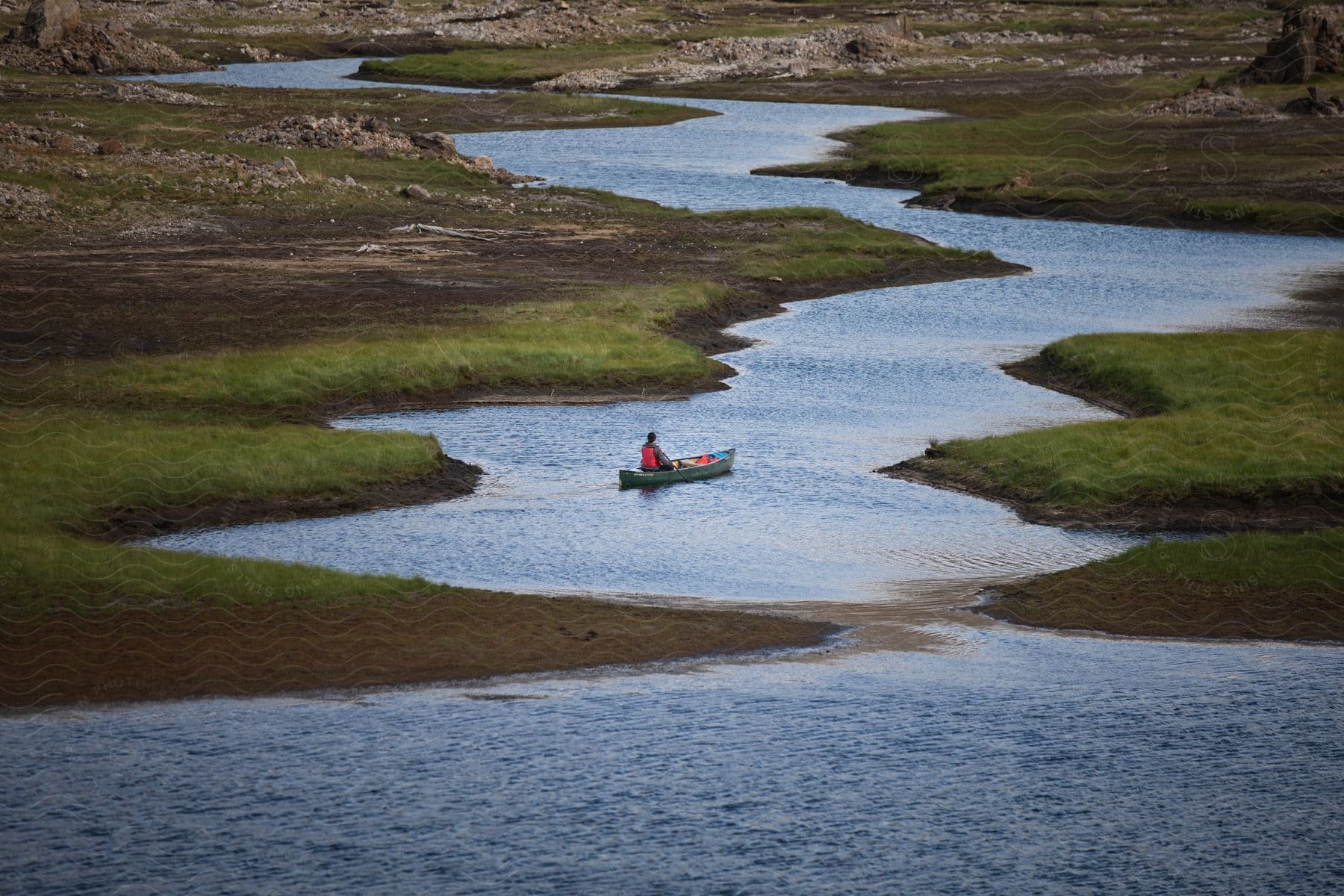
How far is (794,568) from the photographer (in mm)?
32062

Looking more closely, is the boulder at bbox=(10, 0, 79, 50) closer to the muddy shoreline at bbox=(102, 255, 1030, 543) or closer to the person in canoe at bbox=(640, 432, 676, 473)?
the muddy shoreline at bbox=(102, 255, 1030, 543)

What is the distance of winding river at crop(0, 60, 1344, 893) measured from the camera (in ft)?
66.6

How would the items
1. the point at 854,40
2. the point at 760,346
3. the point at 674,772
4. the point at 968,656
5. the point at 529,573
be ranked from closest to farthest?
the point at 674,772 < the point at 968,656 < the point at 529,573 < the point at 760,346 < the point at 854,40

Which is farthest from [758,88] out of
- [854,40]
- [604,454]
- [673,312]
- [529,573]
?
[529,573]

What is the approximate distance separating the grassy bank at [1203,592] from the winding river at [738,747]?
74 cm

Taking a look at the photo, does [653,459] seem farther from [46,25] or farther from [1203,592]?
[46,25]

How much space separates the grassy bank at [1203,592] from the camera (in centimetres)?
2962

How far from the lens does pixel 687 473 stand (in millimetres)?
37906

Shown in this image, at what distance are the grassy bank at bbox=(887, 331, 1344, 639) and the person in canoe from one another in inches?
239

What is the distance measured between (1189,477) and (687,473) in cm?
1192

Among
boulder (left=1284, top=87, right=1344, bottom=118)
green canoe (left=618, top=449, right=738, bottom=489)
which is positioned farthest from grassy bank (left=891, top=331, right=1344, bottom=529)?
boulder (left=1284, top=87, right=1344, bottom=118)

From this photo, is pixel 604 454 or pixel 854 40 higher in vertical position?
pixel 854 40

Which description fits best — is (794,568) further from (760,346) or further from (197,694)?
(760,346)

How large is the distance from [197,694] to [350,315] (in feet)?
98.9
